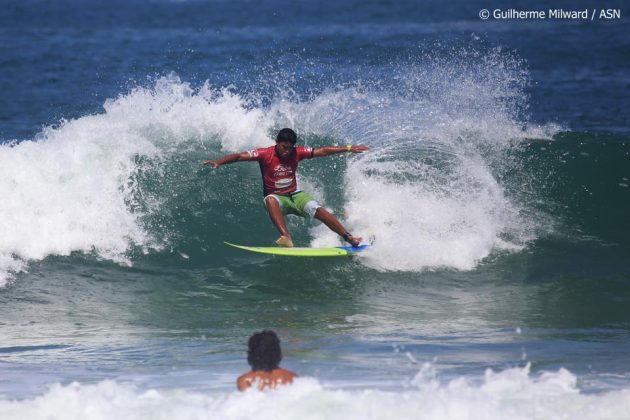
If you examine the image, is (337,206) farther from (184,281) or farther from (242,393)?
(242,393)

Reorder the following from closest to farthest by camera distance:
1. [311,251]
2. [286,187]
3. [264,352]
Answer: [264,352] < [311,251] < [286,187]

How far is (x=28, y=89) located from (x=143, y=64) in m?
5.35

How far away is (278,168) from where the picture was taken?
1073 centimetres

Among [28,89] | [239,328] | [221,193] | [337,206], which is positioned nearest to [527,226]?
[337,206]

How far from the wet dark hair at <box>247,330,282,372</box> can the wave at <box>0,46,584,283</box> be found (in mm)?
5184

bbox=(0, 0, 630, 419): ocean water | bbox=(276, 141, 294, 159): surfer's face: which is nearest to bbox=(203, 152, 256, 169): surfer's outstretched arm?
bbox=(276, 141, 294, 159): surfer's face

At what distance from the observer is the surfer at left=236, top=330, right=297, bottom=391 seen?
5797 mm

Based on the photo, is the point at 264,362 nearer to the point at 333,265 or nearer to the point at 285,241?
the point at 285,241

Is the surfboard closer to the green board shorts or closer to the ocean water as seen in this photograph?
the ocean water

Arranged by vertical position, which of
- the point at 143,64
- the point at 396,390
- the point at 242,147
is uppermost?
the point at 143,64

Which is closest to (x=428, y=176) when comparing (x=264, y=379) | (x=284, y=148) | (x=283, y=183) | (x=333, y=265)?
(x=333, y=265)

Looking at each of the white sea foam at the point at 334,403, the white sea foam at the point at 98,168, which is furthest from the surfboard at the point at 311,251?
the white sea foam at the point at 334,403

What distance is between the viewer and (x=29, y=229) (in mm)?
11500

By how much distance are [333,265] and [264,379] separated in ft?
16.9
